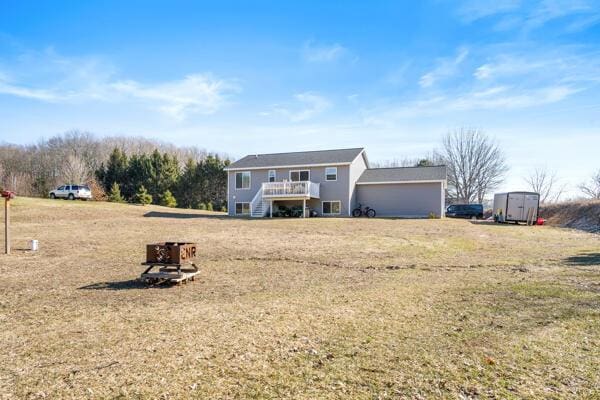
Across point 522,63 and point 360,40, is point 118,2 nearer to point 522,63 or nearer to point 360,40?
point 360,40

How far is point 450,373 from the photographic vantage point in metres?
4.46

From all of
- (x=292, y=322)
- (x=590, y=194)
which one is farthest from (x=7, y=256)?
(x=590, y=194)

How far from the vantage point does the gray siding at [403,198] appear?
3073 cm

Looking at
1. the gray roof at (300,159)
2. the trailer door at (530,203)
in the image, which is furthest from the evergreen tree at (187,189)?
the trailer door at (530,203)

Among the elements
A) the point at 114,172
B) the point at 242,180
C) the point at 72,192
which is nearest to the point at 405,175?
the point at 242,180

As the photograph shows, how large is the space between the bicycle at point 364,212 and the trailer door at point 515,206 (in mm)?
10919

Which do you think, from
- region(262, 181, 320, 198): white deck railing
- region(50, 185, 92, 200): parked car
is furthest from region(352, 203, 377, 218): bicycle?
region(50, 185, 92, 200): parked car

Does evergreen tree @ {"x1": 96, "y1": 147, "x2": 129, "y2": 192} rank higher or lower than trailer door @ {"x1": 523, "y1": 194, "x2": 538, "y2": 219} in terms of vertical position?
higher

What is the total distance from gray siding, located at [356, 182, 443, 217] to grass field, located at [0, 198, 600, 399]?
17.0 metres

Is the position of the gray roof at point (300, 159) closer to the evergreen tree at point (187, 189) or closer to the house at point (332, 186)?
the house at point (332, 186)

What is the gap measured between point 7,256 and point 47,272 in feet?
11.2

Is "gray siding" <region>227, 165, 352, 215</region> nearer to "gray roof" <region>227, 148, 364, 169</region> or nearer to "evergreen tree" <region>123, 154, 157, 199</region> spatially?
"gray roof" <region>227, 148, 364, 169</region>

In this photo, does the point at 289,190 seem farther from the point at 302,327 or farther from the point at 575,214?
the point at 575,214

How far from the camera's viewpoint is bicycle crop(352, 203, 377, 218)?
1254 inches
